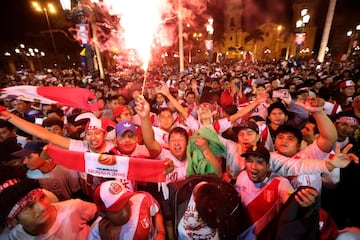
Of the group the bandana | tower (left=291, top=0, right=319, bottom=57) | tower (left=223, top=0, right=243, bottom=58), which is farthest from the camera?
tower (left=223, top=0, right=243, bottom=58)

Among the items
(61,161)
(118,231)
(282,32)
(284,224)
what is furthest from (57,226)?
(282,32)

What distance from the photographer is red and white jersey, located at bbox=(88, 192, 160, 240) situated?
219 cm

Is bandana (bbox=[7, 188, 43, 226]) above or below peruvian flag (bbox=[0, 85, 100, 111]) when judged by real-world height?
below

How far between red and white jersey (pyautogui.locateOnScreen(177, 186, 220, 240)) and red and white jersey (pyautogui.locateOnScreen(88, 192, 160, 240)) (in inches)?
14.2

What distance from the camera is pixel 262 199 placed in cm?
236

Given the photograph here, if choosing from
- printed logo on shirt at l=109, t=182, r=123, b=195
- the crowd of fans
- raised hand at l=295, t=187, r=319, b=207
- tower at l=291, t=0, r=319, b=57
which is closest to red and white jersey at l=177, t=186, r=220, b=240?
the crowd of fans

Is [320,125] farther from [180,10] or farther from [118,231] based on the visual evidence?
[180,10]

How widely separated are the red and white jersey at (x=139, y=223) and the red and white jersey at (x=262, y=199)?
40.2 inches

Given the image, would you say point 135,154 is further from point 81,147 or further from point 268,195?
point 268,195

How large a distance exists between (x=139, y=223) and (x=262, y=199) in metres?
1.37

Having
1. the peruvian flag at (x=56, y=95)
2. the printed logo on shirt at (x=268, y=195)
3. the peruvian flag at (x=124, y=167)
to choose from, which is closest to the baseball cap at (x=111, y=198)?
the peruvian flag at (x=124, y=167)

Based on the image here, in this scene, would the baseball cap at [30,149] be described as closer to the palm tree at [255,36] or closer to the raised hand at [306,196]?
the raised hand at [306,196]

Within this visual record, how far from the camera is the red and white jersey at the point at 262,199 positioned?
7.45 ft

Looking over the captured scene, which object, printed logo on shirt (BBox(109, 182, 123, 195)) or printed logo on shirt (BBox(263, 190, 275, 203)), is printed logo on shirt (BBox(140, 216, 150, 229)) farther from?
printed logo on shirt (BBox(263, 190, 275, 203))
